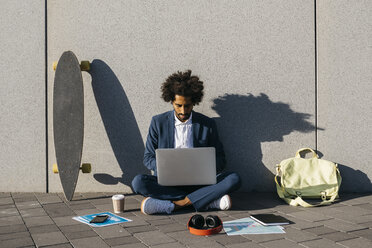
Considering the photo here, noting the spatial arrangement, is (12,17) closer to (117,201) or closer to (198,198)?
(117,201)

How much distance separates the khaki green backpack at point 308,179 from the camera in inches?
154

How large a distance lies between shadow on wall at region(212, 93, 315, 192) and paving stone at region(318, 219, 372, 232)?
4.13 feet

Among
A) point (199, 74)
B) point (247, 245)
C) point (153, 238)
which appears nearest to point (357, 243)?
point (247, 245)

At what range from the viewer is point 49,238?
2.79 m

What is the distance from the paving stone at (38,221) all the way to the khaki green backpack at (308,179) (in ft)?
7.03

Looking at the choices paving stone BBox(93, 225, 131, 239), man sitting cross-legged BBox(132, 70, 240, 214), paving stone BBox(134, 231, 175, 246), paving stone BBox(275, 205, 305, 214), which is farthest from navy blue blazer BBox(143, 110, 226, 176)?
paving stone BBox(134, 231, 175, 246)

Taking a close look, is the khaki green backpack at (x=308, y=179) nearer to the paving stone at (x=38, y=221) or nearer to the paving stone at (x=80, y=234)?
the paving stone at (x=80, y=234)

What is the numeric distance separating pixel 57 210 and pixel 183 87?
5.23ft

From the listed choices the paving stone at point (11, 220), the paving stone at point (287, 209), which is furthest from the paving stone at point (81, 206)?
the paving stone at point (287, 209)

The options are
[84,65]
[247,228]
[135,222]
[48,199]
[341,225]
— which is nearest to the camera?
[247,228]

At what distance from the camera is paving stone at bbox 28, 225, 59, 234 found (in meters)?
2.97

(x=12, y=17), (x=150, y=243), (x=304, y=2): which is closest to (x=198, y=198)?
(x=150, y=243)

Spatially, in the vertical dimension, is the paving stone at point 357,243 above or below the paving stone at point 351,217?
below

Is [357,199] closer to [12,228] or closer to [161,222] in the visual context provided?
[161,222]
